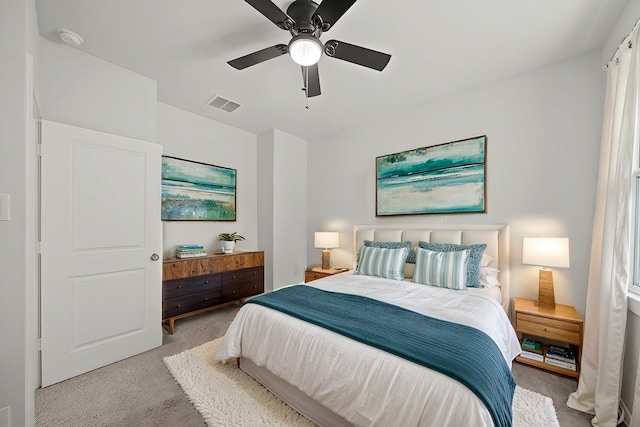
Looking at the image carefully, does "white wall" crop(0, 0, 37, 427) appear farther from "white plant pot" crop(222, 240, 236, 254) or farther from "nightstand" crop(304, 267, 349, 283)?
"nightstand" crop(304, 267, 349, 283)

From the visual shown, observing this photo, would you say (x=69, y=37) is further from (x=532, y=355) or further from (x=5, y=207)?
(x=532, y=355)

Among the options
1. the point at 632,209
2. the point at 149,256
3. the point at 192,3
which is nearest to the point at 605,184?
the point at 632,209

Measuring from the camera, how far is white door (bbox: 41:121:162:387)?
2.09 metres

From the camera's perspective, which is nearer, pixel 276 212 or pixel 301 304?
pixel 301 304

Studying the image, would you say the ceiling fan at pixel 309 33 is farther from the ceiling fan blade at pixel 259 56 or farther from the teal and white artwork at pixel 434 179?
the teal and white artwork at pixel 434 179

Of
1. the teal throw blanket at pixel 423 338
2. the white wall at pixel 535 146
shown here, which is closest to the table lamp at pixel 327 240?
the white wall at pixel 535 146

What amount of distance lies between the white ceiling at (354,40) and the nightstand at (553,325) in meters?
2.31

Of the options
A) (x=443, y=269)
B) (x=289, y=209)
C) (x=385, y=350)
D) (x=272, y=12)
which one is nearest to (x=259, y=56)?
(x=272, y=12)

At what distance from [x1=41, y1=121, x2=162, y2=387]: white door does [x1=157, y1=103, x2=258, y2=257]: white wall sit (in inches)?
34.9

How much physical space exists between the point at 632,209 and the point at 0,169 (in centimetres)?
366

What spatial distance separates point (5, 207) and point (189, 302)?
2.09 meters

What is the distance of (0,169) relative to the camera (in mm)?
1337

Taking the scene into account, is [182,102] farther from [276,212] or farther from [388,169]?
[388,169]

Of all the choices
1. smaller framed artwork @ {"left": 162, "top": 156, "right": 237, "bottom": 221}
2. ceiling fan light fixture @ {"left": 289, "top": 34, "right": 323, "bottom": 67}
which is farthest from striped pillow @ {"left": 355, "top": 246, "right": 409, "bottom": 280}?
smaller framed artwork @ {"left": 162, "top": 156, "right": 237, "bottom": 221}
